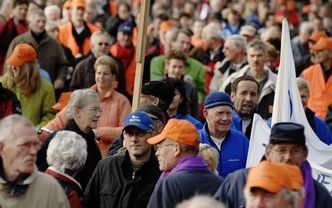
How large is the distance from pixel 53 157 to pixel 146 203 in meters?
1.14

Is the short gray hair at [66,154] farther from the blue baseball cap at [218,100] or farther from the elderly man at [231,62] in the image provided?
the elderly man at [231,62]

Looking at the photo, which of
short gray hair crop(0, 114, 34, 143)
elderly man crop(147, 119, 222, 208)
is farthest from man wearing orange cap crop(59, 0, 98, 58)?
short gray hair crop(0, 114, 34, 143)

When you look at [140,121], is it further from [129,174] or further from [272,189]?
[272,189]

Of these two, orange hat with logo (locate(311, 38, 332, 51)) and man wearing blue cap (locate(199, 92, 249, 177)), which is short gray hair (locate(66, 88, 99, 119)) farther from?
orange hat with logo (locate(311, 38, 332, 51))

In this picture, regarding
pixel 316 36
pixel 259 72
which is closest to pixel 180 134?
pixel 259 72

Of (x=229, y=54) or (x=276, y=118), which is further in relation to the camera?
(x=229, y=54)

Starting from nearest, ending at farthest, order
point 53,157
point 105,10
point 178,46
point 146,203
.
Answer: point 53,157 < point 146,203 < point 178,46 < point 105,10

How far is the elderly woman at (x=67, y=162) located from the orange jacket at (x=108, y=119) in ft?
9.62

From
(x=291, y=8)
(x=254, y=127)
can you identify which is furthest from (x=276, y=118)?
(x=291, y=8)

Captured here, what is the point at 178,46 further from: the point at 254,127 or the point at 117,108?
the point at 254,127

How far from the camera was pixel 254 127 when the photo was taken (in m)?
14.1

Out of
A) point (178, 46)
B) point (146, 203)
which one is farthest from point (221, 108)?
point (178, 46)

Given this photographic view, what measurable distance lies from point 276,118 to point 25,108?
11.8 feet

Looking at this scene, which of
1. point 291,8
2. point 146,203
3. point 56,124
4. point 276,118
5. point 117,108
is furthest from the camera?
point 291,8
